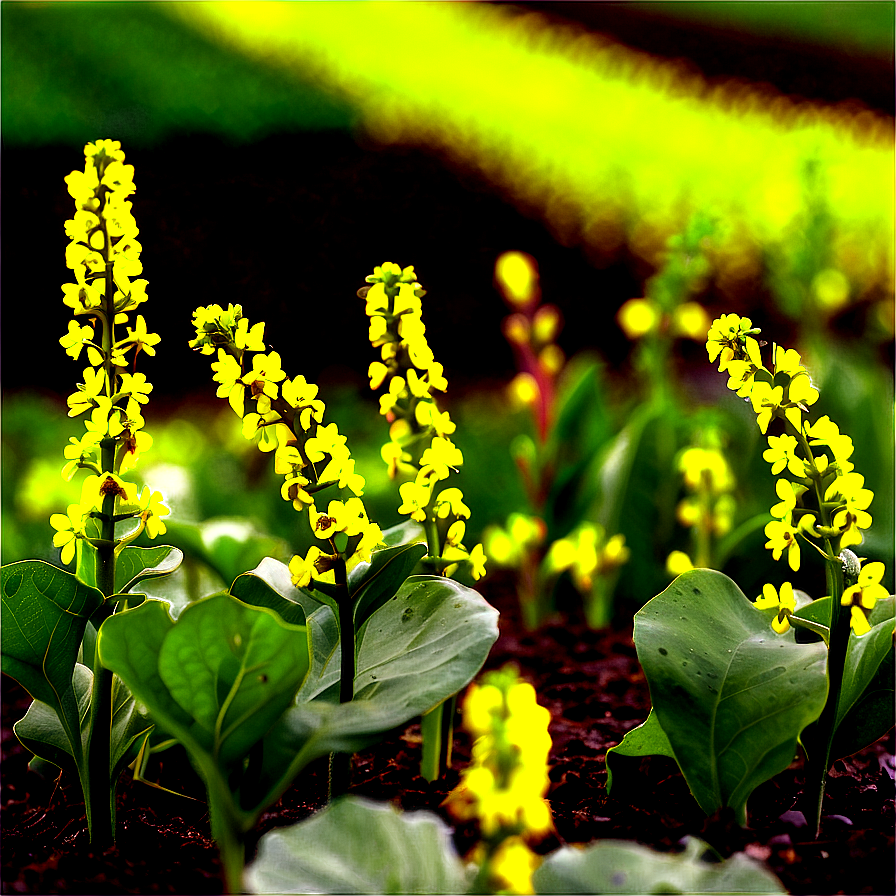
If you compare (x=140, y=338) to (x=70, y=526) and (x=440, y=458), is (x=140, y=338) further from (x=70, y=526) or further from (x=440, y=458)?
(x=440, y=458)

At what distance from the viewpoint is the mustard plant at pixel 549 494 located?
1.92m

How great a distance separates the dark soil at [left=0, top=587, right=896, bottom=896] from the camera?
0.96 m

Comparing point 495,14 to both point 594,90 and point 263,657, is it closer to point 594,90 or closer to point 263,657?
point 594,90

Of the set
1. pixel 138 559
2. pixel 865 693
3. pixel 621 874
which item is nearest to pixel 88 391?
pixel 138 559

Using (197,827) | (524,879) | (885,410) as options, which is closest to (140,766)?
(197,827)

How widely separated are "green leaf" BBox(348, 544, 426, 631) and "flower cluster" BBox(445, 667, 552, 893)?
29 centimetres

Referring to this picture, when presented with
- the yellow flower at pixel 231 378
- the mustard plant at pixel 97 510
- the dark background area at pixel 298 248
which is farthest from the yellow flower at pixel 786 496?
the dark background area at pixel 298 248

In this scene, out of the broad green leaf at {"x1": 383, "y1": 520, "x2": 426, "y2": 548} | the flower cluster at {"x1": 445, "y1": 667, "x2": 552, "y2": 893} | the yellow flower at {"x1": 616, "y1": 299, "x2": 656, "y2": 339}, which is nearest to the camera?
the flower cluster at {"x1": 445, "y1": 667, "x2": 552, "y2": 893}

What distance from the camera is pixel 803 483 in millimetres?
960

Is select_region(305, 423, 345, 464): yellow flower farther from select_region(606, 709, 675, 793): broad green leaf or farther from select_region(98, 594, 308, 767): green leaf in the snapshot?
select_region(606, 709, 675, 793): broad green leaf

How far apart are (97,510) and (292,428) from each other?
9.6 inches

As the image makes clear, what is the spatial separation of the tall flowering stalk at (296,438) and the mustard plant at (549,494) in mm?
959

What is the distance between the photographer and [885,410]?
233 centimetres

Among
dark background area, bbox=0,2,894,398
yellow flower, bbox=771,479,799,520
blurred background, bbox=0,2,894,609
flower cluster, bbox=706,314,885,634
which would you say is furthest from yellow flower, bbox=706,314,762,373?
dark background area, bbox=0,2,894,398
